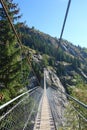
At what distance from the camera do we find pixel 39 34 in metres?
192

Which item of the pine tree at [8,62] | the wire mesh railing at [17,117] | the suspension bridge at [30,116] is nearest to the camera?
the wire mesh railing at [17,117]

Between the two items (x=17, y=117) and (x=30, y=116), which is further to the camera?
(x=30, y=116)

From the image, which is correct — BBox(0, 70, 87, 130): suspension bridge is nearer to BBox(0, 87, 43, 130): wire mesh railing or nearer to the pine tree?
BBox(0, 87, 43, 130): wire mesh railing

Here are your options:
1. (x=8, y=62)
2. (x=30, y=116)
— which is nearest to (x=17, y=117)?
(x=30, y=116)

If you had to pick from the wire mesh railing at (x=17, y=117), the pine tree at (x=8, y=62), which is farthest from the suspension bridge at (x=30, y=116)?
the pine tree at (x=8, y=62)

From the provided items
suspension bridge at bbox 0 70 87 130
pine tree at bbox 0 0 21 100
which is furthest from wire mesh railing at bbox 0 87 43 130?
pine tree at bbox 0 0 21 100

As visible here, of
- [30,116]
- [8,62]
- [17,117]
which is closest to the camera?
[17,117]

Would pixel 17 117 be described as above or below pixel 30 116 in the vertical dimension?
above

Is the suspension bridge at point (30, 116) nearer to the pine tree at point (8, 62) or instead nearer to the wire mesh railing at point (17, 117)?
the wire mesh railing at point (17, 117)

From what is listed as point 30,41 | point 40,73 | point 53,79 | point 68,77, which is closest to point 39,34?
point 30,41

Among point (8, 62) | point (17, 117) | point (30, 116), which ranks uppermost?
point (8, 62)

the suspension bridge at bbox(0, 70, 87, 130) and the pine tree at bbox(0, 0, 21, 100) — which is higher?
the pine tree at bbox(0, 0, 21, 100)

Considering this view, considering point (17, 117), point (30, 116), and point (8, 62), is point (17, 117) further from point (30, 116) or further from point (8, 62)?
point (8, 62)

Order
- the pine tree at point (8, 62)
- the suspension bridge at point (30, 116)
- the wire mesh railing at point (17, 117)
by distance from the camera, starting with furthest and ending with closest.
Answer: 1. the pine tree at point (8, 62)
2. the suspension bridge at point (30, 116)
3. the wire mesh railing at point (17, 117)
